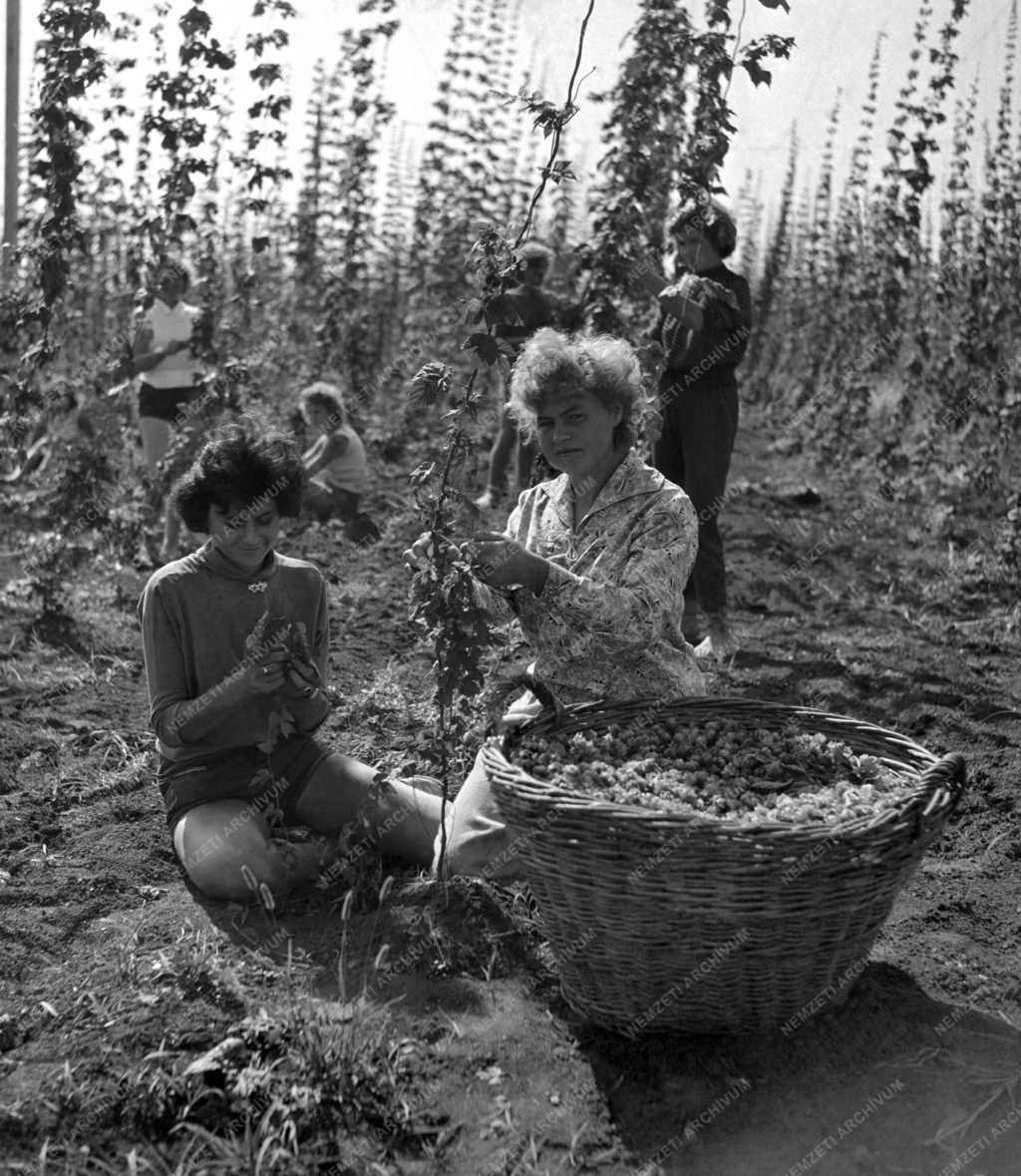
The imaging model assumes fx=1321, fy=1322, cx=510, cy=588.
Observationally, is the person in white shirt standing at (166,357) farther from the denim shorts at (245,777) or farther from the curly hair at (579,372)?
the curly hair at (579,372)

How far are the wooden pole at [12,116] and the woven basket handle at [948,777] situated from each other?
756 centimetres

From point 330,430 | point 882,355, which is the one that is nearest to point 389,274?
point 882,355

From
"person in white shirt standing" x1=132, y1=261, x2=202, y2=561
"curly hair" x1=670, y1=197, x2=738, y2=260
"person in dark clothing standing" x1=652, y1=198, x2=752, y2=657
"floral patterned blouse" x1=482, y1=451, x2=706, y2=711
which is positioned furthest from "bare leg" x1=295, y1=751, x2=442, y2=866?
"person in white shirt standing" x1=132, y1=261, x2=202, y2=561

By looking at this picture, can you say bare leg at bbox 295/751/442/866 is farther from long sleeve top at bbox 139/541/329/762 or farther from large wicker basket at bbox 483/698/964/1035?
large wicker basket at bbox 483/698/964/1035

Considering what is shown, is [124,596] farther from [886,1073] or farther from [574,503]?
[886,1073]

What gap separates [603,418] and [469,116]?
31.2 ft

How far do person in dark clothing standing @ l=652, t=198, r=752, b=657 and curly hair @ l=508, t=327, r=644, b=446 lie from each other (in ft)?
6.93

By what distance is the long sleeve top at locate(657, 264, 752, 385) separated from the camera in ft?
18.7

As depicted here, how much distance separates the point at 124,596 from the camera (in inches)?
271

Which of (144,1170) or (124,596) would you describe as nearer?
(144,1170)

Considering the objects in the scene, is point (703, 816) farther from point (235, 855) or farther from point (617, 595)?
point (235, 855)

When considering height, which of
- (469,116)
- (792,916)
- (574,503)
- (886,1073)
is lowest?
(886,1073)

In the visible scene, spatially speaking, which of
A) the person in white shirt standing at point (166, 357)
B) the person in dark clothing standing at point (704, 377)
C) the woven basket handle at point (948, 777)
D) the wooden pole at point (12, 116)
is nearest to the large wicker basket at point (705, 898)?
the woven basket handle at point (948, 777)

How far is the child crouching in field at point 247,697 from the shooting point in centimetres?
355
